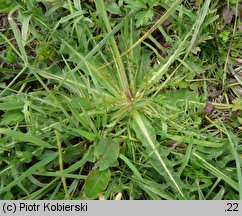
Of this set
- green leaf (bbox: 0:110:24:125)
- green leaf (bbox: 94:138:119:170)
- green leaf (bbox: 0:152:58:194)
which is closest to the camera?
green leaf (bbox: 0:152:58:194)

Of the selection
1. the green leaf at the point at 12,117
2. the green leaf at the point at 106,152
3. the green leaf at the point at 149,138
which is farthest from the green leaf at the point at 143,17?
the green leaf at the point at 12,117

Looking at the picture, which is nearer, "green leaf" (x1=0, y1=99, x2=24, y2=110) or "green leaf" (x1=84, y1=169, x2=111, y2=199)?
"green leaf" (x1=84, y1=169, x2=111, y2=199)

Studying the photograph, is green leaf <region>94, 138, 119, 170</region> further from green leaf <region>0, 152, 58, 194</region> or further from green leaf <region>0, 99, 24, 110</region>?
green leaf <region>0, 99, 24, 110</region>

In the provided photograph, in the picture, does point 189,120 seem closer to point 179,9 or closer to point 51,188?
point 179,9

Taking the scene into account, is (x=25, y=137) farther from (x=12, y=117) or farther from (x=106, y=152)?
(x=106, y=152)

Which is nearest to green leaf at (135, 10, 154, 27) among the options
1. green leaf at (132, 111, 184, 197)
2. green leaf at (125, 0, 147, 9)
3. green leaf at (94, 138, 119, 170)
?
green leaf at (125, 0, 147, 9)

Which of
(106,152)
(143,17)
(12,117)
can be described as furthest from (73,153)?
(143,17)
